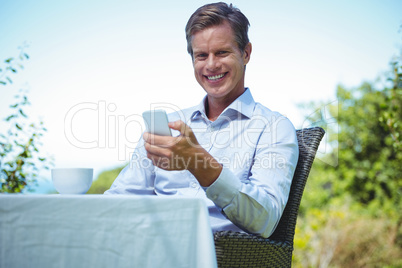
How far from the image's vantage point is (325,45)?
562 cm

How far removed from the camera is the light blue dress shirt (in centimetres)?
126

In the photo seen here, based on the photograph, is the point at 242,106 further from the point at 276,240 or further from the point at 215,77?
the point at 276,240

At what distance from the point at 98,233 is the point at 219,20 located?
1.34m

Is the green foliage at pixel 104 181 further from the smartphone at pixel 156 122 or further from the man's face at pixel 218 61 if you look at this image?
the smartphone at pixel 156 122

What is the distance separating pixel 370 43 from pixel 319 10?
0.97m

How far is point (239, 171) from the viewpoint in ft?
5.34

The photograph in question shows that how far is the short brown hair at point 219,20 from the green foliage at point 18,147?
5.63 feet

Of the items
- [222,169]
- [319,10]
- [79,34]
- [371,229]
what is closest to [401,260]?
[371,229]

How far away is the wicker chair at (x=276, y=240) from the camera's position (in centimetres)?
123

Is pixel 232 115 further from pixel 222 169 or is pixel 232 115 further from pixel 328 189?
pixel 328 189

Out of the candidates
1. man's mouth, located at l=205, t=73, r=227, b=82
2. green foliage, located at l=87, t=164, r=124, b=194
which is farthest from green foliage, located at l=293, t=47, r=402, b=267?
green foliage, located at l=87, t=164, r=124, b=194

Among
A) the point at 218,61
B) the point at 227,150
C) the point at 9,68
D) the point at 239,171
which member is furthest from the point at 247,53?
the point at 9,68

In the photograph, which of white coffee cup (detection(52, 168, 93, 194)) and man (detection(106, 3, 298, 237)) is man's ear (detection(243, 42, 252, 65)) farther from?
white coffee cup (detection(52, 168, 93, 194))

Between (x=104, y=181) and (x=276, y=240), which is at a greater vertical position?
(x=276, y=240)
